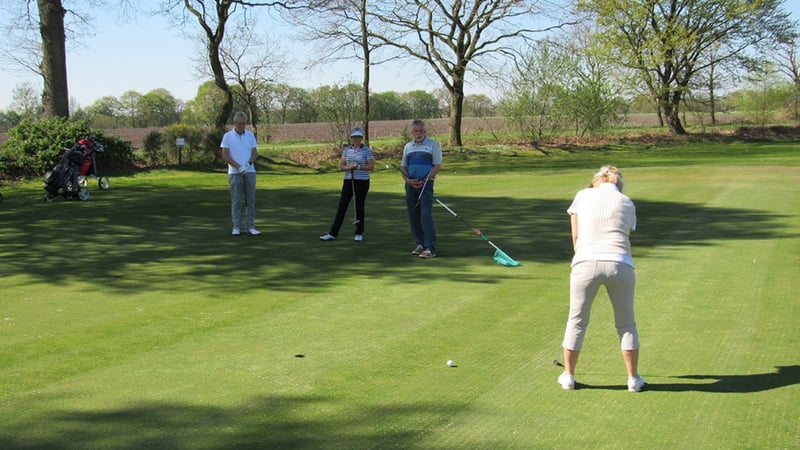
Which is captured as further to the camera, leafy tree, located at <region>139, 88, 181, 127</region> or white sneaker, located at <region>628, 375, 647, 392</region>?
leafy tree, located at <region>139, 88, 181, 127</region>

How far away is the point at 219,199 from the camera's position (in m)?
19.5

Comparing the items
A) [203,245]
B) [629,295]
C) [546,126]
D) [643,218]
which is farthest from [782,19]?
[629,295]

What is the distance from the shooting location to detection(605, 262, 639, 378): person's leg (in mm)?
5566

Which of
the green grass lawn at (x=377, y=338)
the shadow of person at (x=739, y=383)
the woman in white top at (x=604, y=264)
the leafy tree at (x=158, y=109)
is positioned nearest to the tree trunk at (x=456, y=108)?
the green grass lawn at (x=377, y=338)

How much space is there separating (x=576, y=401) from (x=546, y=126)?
3969 cm

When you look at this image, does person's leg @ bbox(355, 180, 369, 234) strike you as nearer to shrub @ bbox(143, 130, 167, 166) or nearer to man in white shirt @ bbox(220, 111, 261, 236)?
man in white shirt @ bbox(220, 111, 261, 236)

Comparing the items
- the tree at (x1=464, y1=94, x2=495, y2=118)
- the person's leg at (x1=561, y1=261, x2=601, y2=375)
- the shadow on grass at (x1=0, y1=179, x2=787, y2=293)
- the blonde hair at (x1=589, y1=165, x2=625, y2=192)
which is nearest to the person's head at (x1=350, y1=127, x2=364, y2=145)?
the shadow on grass at (x1=0, y1=179, x2=787, y2=293)

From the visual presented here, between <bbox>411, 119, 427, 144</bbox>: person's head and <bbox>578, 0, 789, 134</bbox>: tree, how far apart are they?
38.9 m

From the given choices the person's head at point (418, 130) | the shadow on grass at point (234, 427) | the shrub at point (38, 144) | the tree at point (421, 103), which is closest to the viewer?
the shadow on grass at point (234, 427)

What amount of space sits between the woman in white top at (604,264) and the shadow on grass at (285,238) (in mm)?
4069

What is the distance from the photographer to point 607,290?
5707 mm

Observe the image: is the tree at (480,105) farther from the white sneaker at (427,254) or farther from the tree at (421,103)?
the white sneaker at (427,254)

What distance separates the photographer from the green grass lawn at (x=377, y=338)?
5035 mm

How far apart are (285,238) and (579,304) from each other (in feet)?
26.6
